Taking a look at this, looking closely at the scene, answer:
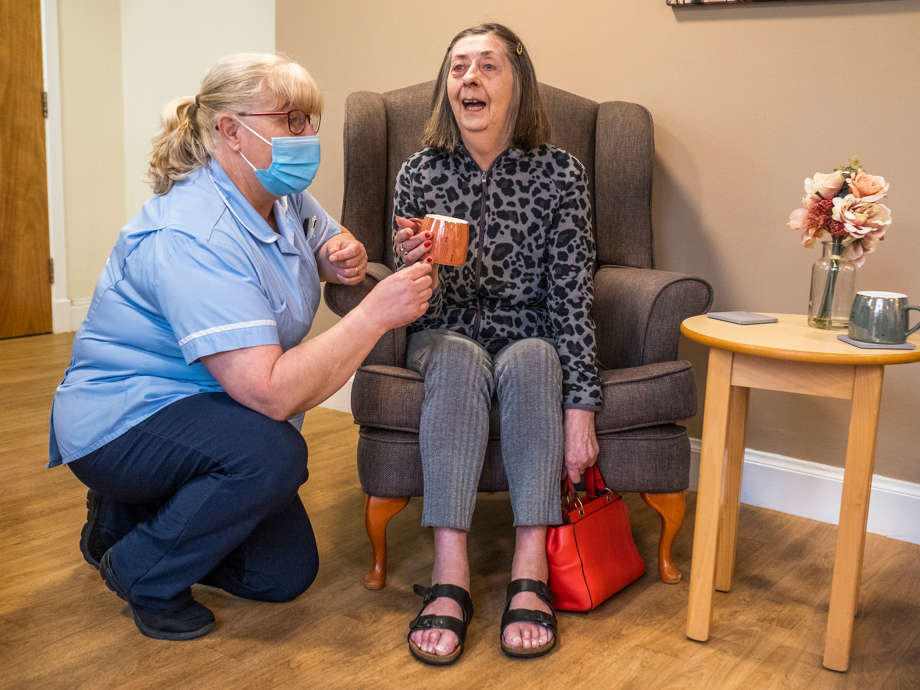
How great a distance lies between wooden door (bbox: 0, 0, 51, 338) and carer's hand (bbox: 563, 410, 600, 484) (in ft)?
10.2

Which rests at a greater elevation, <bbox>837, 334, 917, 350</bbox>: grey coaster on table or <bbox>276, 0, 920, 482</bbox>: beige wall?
<bbox>276, 0, 920, 482</bbox>: beige wall

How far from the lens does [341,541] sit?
205cm

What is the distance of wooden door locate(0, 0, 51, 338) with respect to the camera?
3.83 metres

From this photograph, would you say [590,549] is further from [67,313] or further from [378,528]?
[67,313]

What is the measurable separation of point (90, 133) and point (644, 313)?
10.5 ft

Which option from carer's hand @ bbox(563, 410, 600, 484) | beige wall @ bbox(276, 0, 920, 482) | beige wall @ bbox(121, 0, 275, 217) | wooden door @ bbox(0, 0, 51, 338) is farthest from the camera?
wooden door @ bbox(0, 0, 51, 338)

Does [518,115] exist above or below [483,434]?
above

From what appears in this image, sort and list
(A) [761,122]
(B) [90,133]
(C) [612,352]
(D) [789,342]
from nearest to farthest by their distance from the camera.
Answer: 1. (D) [789,342]
2. (C) [612,352]
3. (A) [761,122]
4. (B) [90,133]

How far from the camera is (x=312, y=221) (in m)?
1.83

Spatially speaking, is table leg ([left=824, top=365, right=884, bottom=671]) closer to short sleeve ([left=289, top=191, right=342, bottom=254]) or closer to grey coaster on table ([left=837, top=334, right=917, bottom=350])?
grey coaster on table ([left=837, top=334, right=917, bottom=350])

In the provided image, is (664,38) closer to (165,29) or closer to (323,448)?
(323,448)

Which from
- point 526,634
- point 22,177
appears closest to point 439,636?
point 526,634

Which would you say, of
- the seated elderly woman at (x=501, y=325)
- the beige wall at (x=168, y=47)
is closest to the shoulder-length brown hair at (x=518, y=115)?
the seated elderly woman at (x=501, y=325)

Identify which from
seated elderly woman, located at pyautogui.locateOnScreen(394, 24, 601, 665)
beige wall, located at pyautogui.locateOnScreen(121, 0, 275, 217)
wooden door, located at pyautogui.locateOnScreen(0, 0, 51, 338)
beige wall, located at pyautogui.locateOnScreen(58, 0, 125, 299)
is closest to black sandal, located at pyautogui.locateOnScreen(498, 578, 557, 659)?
seated elderly woman, located at pyautogui.locateOnScreen(394, 24, 601, 665)
